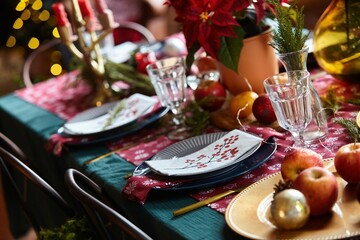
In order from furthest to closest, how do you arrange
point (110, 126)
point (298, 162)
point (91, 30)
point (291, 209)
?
point (91, 30) < point (110, 126) < point (298, 162) < point (291, 209)

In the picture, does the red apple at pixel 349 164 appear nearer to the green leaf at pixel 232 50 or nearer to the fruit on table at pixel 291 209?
the fruit on table at pixel 291 209

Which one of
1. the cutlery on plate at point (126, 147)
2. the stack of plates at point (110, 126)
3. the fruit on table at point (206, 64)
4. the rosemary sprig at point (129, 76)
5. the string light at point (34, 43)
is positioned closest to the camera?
the cutlery on plate at point (126, 147)

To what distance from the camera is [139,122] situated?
1593mm

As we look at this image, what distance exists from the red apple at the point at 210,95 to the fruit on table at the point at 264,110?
174 millimetres

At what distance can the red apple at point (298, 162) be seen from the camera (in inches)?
37.7

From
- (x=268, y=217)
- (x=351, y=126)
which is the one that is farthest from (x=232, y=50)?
(x=268, y=217)

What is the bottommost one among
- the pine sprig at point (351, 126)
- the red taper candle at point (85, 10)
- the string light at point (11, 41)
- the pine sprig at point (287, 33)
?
the string light at point (11, 41)

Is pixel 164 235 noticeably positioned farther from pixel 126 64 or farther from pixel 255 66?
pixel 126 64

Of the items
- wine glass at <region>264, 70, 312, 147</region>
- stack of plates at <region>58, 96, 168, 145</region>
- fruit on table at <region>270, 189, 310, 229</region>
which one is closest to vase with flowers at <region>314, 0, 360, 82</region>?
wine glass at <region>264, 70, 312, 147</region>

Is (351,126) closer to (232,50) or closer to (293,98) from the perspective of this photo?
(293,98)

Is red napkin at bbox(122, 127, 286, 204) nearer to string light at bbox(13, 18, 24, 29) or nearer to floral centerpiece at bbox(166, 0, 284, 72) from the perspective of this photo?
floral centerpiece at bbox(166, 0, 284, 72)

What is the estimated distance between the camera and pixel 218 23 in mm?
1368

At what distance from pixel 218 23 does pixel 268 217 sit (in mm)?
589

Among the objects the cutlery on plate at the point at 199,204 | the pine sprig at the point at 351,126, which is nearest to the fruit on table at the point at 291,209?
the cutlery on plate at the point at 199,204
